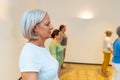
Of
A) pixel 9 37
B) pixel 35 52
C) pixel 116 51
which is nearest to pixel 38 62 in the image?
pixel 35 52

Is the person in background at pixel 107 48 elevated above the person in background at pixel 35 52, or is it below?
below

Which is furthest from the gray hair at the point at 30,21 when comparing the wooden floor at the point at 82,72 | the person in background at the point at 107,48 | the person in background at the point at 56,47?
the wooden floor at the point at 82,72

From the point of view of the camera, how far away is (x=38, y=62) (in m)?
1.46

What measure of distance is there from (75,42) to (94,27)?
842mm

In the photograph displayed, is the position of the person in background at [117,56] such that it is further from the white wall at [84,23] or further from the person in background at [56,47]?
the white wall at [84,23]

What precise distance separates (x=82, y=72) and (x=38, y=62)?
5.06m

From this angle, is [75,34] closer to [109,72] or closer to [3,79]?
[109,72]

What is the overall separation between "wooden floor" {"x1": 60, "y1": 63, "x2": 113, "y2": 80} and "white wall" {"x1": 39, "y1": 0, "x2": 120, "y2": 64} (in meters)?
0.45

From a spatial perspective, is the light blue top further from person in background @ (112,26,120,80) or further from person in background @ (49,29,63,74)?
person in background @ (49,29,63,74)

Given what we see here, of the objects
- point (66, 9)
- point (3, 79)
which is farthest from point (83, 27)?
point (3, 79)

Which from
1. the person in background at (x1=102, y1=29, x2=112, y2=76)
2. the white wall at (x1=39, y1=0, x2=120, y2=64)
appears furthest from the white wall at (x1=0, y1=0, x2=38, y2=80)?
the person in background at (x1=102, y1=29, x2=112, y2=76)

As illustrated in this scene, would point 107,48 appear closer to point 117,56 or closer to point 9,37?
point 117,56

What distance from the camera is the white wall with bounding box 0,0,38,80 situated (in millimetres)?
4352

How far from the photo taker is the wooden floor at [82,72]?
585 centimetres
